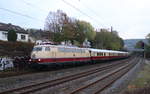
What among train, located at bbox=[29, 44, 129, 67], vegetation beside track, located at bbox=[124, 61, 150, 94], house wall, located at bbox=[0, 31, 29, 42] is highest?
house wall, located at bbox=[0, 31, 29, 42]

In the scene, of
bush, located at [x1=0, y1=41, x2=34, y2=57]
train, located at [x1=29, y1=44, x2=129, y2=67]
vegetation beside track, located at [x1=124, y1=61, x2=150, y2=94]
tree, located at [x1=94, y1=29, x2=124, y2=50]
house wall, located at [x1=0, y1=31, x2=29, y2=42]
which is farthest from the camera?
tree, located at [x1=94, y1=29, x2=124, y2=50]

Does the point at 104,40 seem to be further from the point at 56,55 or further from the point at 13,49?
the point at 56,55

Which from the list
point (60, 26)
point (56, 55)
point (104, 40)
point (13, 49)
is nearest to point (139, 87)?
point (56, 55)

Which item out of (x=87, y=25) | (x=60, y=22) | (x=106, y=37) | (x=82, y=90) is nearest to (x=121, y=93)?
(x=82, y=90)

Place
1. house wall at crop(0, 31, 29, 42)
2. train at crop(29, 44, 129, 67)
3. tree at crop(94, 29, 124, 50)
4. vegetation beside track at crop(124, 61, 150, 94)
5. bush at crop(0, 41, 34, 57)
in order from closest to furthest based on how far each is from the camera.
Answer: vegetation beside track at crop(124, 61, 150, 94)
train at crop(29, 44, 129, 67)
bush at crop(0, 41, 34, 57)
house wall at crop(0, 31, 29, 42)
tree at crop(94, 29, 124, 50)

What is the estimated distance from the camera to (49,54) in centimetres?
2734

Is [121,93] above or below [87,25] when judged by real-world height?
below

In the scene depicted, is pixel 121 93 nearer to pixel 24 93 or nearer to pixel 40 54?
pixel 24 93

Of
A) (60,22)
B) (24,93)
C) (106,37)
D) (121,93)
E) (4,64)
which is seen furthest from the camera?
(106,37)

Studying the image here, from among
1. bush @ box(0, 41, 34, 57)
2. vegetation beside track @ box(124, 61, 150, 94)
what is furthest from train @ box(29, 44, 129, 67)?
vegetation beside track @ box(124, 61, 150, 94)

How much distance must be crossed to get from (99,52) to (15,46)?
20668 mm

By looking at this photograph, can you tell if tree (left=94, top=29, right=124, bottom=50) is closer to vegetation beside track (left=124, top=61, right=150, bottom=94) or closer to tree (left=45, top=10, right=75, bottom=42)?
tree (left=45, top=10, right=75, bottom=42)

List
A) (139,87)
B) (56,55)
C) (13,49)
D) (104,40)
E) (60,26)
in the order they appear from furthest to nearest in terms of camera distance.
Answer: (104,40) → (60,26) → (13,49) → (56,55) → (139,87)

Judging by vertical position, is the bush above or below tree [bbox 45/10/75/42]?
below
